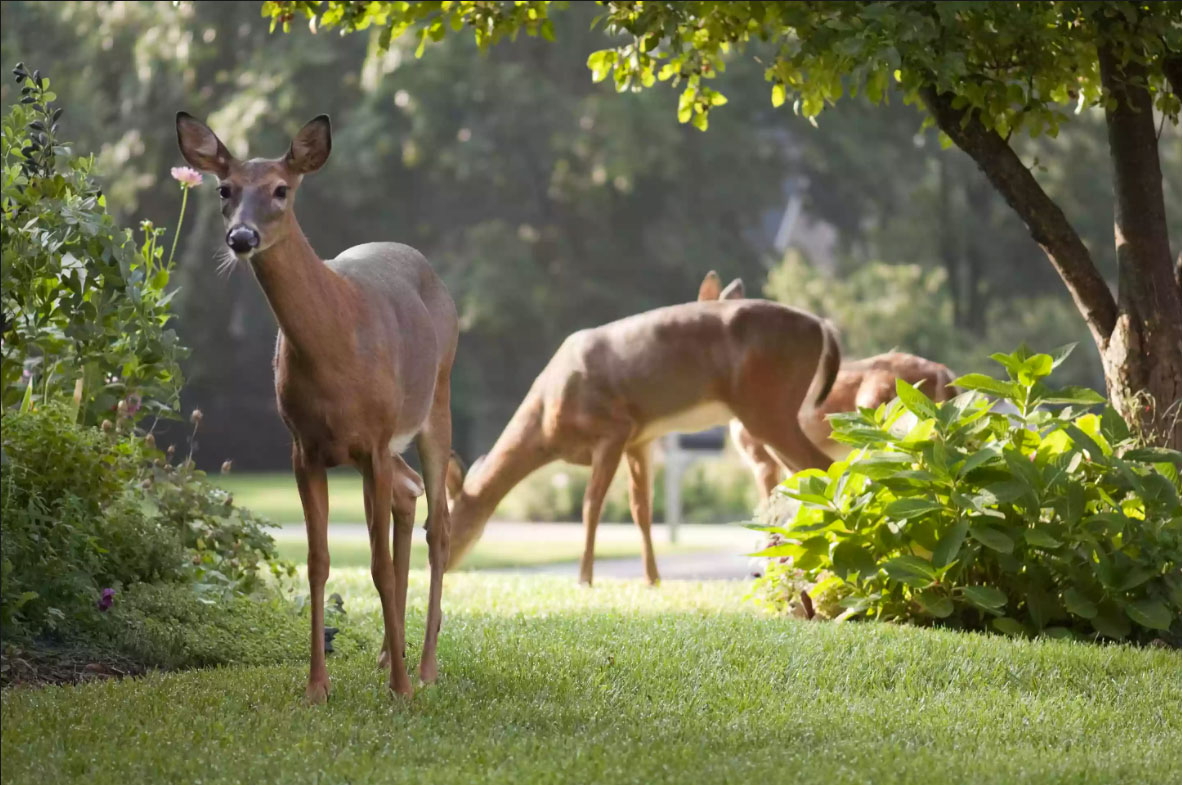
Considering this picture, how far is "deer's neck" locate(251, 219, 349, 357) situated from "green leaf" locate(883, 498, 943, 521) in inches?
112

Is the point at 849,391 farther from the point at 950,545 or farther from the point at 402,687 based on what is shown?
the point at 402,687

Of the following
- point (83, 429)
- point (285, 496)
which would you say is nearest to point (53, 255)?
point (83, 429)

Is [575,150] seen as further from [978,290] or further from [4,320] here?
[4,320]

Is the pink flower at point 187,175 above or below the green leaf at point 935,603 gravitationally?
above

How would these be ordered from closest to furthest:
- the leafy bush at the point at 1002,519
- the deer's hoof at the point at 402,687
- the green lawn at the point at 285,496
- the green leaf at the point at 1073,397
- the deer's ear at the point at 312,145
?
the deer's ear at the point at 312,145
the deer's hoof at the point at 402,687
the leafy bush at the point at 1002,519
the green leaf at the point at 1073,397
the green lawn at the point at 285,496

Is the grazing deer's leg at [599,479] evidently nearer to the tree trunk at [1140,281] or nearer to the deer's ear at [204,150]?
the tree trunk at [1140,281]

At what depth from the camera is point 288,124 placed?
28.9m

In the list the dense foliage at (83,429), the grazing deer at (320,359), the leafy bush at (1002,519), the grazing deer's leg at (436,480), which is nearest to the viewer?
the grazing deer at (320,359)

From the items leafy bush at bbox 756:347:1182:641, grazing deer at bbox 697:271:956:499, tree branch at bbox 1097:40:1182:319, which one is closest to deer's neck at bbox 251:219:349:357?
leafy bush at bbox 756:347:1182:641

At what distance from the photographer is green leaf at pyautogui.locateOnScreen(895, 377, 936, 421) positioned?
7.05 metres

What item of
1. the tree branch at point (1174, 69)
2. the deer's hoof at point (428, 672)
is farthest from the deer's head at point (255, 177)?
the tree branch at point (1174, 69)

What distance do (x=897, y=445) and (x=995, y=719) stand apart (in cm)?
218

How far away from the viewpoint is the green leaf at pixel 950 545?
6.63 metres

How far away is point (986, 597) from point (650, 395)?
137 inches
